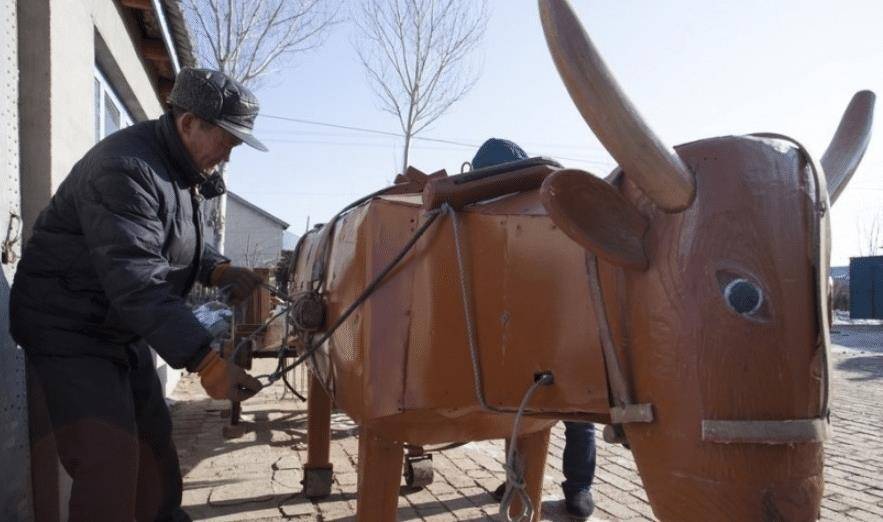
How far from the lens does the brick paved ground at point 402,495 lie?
3.82 meters

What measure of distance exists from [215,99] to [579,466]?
2.75m

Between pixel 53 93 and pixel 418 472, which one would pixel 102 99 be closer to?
pixel 53 93

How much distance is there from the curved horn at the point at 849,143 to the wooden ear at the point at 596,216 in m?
0.61

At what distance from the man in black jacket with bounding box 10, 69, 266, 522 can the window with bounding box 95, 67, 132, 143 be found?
2.48 m

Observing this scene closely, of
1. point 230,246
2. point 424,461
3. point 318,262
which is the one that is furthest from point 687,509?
point 230,246

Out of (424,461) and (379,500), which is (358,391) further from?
(424,461)

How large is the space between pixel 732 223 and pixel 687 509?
62 centimetres

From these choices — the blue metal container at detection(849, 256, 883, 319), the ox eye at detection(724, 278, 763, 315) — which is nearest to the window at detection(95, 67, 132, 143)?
the ox eye at detection(724, 278, 763, 315)

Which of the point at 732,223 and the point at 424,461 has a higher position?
the point at 732,223

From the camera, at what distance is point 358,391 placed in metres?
2.07

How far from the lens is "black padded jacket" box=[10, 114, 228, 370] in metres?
1.98

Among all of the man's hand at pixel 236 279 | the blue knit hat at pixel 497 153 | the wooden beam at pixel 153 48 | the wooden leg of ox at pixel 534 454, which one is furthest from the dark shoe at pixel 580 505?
the wooden beam at pixel 153 48

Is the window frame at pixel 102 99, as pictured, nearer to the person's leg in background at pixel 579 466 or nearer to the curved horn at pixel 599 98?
the person's leg in background at pixel 579 466

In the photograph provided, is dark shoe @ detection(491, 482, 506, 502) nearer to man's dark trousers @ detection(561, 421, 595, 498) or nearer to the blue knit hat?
man's dark trousers @ detection(561, 421, 595, 498)
